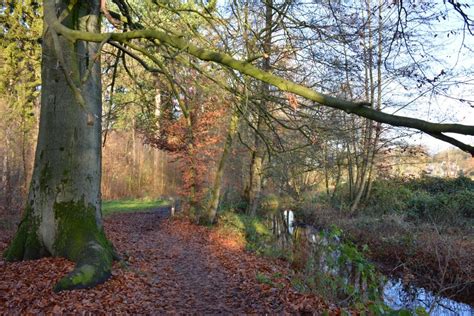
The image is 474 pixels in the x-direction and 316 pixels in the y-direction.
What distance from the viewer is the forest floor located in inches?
186

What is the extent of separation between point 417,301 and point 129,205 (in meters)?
15.1

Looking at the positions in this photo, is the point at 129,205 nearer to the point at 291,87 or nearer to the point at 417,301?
the point at 417,301

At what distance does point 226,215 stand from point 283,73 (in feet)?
18.5

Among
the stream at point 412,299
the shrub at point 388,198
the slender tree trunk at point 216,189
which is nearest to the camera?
the stream at point 412,299

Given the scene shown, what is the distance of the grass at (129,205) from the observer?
18.7 metres

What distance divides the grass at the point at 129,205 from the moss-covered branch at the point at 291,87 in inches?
521

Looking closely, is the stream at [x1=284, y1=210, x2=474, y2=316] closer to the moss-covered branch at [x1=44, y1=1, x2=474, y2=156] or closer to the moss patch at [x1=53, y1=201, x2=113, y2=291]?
the moss patch at [x1=53, y1=201, x2=113, y2=291]

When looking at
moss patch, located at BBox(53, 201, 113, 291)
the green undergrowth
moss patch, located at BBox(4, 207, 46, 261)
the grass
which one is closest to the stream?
the green undergrowth

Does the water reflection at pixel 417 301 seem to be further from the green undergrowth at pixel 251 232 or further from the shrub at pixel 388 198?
the shrub at pixel 388 198

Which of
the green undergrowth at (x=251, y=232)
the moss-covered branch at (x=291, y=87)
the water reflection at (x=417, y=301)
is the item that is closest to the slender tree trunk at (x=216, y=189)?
the green undergrowth at (x=251, y=232)

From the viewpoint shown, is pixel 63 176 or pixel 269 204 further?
pixel 269 204

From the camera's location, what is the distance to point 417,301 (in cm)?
877

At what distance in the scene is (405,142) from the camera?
15711mm

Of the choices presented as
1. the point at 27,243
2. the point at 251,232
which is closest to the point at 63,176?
the point at 27,243
